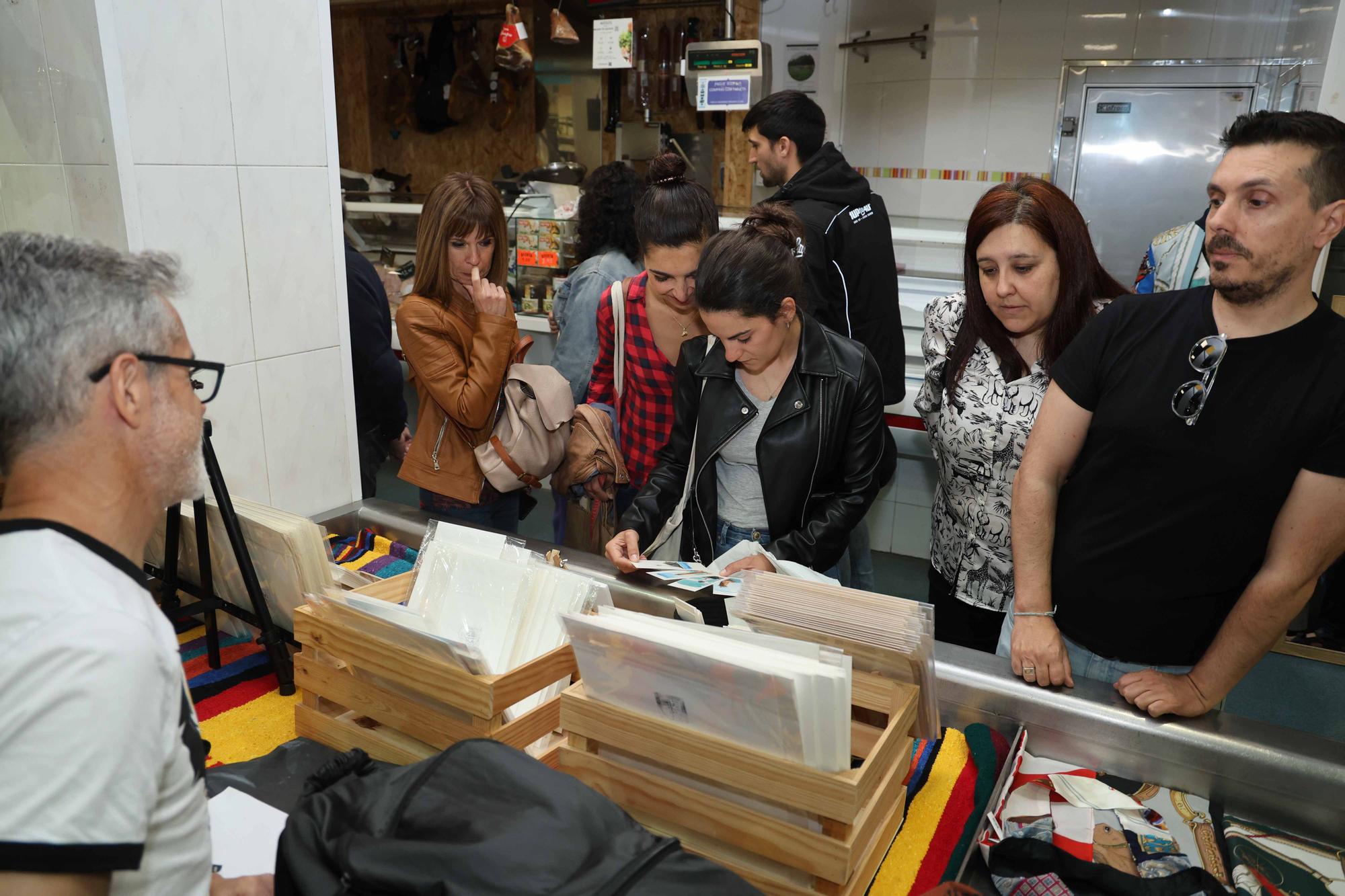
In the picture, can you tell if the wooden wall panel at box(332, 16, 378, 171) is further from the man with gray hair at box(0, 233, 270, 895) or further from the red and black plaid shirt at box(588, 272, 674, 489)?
the man with gray hair at box(0, 233, 270, 895)

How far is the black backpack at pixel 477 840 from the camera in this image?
90cm

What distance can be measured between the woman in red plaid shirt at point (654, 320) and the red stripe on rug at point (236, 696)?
47.4 inches

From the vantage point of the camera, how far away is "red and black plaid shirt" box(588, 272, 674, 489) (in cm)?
271

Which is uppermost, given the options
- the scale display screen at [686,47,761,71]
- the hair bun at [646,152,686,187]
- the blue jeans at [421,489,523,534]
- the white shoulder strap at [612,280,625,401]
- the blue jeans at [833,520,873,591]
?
the scale display screen at [686,47,761,71]

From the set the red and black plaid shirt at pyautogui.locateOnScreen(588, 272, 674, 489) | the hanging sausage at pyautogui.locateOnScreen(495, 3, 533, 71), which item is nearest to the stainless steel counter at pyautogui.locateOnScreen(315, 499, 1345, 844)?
the red and black plaid shirt at pyautogui.locateOnScreen(588, 272, 674, 489)

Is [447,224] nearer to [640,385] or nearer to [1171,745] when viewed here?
[640,385]

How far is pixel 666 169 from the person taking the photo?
8.93 ft

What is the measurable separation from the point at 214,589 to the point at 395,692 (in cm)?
70

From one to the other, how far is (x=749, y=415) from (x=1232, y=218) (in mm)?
1032

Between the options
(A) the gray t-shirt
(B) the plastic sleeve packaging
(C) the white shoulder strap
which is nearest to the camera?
(B) the plastic sleeve packaging

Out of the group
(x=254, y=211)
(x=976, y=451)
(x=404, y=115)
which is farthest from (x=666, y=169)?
(x=404, y=115)

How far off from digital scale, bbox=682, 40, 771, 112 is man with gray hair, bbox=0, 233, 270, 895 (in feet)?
14.7

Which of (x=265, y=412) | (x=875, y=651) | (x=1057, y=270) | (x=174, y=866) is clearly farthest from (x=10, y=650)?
(x=1057, y=270)

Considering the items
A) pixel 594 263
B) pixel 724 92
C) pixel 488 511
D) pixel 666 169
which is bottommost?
pixel 488 511
